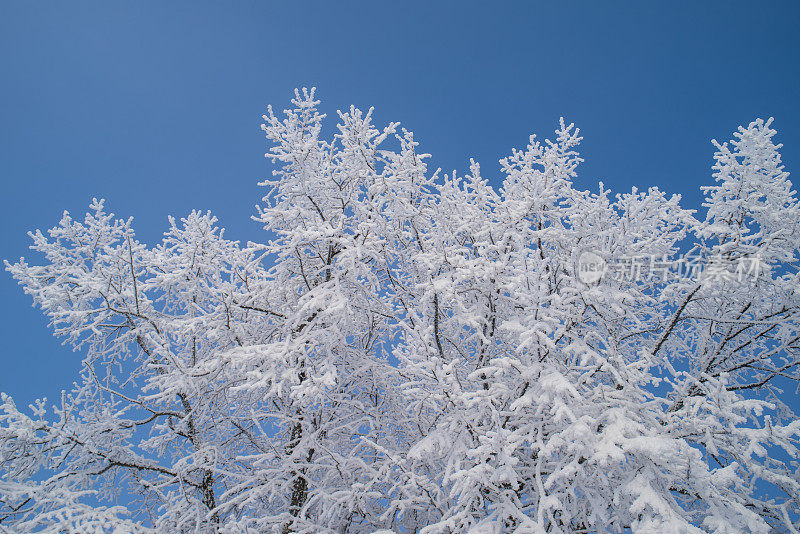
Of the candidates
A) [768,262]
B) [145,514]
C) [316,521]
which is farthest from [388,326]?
[768,262]

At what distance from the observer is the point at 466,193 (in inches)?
274

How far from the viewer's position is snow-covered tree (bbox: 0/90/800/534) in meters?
3.93

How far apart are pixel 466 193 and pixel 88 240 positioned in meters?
6.21

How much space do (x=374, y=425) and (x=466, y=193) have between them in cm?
367

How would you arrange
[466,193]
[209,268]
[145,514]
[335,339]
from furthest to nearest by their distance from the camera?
[466,193]
[145,514]
[209,268]
[335,339]

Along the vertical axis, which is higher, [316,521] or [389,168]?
[389,168]

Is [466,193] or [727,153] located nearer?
[727,153]

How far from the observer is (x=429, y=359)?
4402 millimetres

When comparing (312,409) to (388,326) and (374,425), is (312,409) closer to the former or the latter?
(374,425)

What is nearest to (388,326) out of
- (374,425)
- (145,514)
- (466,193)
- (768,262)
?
(374,425)

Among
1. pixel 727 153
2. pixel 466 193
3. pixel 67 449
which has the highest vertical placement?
pixel 466 193

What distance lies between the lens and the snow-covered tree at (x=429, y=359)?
393 cm

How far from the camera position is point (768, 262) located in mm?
5094

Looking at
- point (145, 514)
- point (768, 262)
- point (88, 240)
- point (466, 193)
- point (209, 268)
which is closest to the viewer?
point (768, 262)
